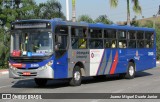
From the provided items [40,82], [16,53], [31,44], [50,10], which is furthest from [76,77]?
[50,10]

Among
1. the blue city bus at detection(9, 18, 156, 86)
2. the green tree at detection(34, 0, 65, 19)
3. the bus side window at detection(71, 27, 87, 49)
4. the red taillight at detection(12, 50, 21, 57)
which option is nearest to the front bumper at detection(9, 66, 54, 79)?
the blue city bus at detection(9, 18, 156, 86)

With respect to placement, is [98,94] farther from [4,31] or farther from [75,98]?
[4,31]

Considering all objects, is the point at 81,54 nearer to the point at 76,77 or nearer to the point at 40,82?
the point at 76,77

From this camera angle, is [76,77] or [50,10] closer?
[76,77]

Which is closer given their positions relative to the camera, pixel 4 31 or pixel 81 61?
pixel 81 61

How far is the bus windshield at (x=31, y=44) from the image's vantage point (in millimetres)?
18000

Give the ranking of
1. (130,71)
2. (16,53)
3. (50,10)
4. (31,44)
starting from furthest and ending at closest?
(50,10) → (130,71) → (16,53) → (31,44)

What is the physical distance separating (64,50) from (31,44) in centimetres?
138

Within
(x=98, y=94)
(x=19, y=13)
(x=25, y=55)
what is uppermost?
(x=19, y=13)

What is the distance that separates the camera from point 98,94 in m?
15.6

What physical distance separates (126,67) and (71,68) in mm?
5506

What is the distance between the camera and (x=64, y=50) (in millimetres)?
18641

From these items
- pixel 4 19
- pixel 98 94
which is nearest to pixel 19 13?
pixel 4 19

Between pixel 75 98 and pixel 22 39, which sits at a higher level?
pixel 22 39
